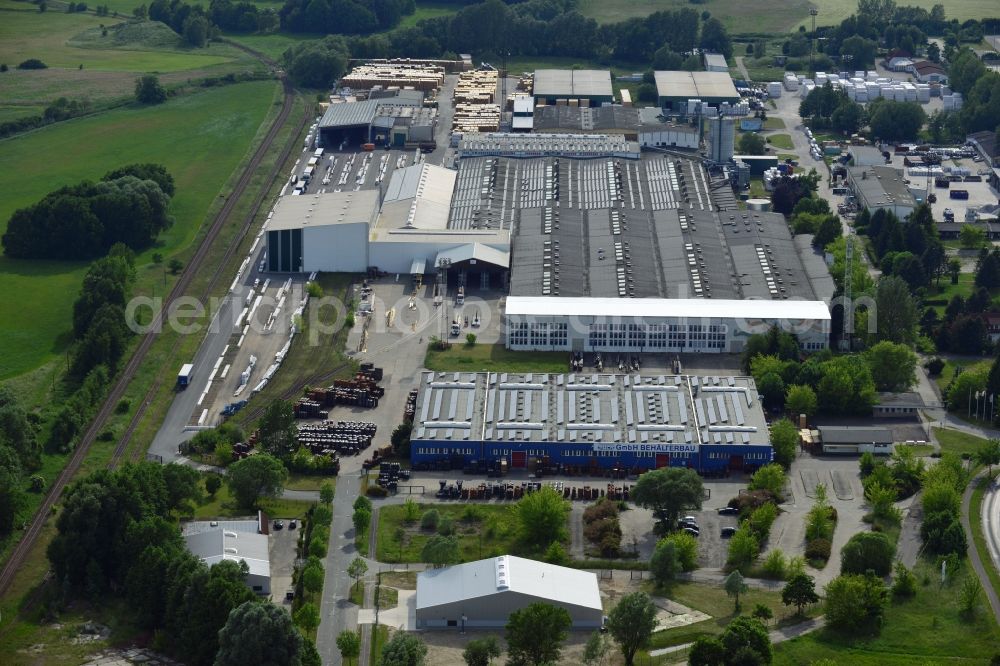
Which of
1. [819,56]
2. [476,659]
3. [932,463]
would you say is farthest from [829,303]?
[819,56]

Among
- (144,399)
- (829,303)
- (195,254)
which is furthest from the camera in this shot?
(195,254)

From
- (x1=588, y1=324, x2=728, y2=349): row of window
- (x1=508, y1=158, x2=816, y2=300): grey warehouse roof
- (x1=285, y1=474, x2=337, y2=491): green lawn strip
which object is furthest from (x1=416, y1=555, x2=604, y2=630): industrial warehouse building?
(x1=508, y1=158, x2=816, y2=300): grey warehouse roof

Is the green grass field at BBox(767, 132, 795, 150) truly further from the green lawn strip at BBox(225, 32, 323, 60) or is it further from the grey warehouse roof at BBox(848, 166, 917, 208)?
the green lawn strip at BBox(225, 32, 323, 60)

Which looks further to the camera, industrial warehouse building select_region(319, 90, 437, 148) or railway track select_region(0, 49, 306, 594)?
industrial warehouse building select_region(319, 90, 437, 148)

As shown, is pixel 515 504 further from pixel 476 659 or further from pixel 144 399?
pixel 144 399

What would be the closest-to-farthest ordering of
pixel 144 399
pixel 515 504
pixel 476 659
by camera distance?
pixel 476 659, pixel 515 504, pixel 144 399
